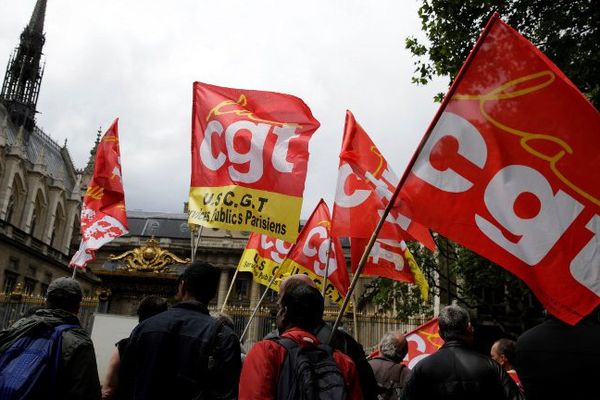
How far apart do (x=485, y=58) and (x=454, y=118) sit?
1.63ft

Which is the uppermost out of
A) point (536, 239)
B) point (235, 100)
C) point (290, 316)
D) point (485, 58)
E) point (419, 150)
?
point (235, 100)

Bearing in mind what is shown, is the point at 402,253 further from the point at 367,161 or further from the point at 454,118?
the point at 454,118

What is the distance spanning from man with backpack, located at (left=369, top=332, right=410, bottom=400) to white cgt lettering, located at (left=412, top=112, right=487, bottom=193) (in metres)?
2.15

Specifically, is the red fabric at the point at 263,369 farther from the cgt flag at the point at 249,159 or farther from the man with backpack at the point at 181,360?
the cgt flag at the point at 249,159

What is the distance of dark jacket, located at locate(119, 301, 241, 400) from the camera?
3186mm

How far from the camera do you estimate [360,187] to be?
8094mm

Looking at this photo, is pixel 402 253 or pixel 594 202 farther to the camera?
pixel 402 253

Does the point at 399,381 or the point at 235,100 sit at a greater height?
the point at 235,100

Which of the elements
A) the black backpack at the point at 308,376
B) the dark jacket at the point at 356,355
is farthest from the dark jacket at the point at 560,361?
the black backpack at the point at 308,376

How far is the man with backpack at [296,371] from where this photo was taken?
2664mm

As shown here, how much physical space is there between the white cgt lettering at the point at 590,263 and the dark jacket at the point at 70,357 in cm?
319

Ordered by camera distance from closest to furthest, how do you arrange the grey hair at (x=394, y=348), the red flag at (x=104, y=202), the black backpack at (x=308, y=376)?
the black backpack at (x=308, y=376) → the grey hair at (x=394, y=348) → the red flag at (x=104, y=202)

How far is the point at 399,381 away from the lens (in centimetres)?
538

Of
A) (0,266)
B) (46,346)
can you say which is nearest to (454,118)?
(46,346)
